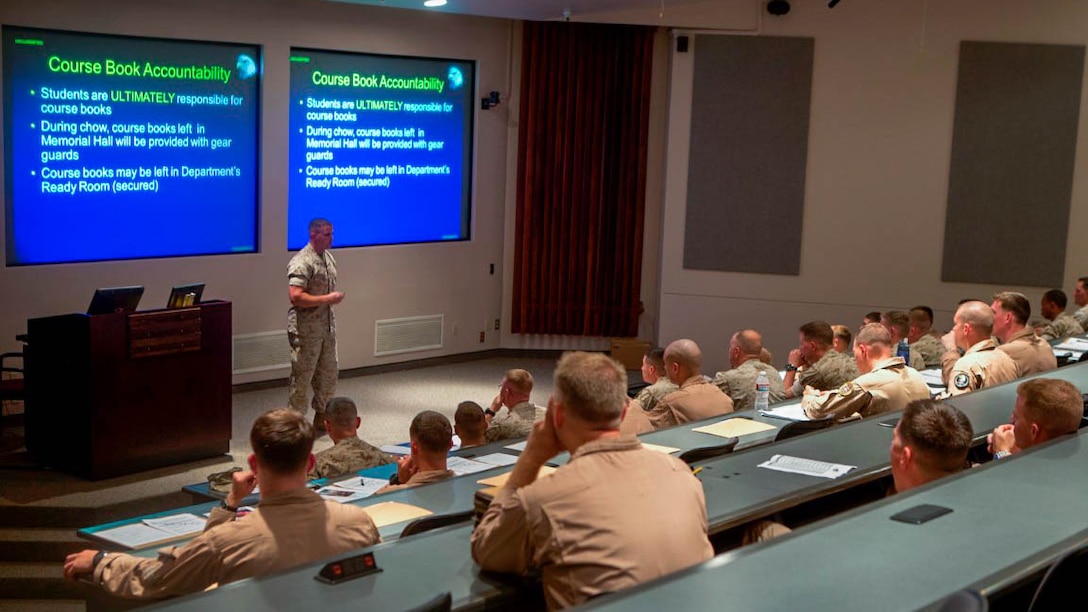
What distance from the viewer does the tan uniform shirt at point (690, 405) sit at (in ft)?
→ 17.6

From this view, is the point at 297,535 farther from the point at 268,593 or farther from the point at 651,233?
the point at 651,233

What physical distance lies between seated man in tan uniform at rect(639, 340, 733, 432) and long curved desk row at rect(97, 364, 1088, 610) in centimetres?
68

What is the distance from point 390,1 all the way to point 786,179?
13.1 feet

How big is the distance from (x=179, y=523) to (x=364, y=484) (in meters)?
0.69

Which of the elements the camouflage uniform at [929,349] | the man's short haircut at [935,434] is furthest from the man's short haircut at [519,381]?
the camouflage uniform at [929,349]

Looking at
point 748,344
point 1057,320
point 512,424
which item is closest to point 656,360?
point 748,344

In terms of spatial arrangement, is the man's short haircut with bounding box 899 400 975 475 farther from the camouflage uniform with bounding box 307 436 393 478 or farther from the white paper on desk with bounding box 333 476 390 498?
the camouflage uniform with bounding box 307 436 393 478

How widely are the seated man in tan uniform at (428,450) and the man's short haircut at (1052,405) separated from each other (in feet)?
6.13

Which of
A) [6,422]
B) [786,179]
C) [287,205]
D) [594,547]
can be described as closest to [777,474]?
[594,547]

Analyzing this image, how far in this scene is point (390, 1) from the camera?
8.63 m

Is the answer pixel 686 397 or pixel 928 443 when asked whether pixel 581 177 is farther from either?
pixel 928 443

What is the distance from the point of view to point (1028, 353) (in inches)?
250

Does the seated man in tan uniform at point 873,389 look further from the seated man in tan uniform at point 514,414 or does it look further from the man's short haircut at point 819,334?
the seated man in tan uniform at point 514,414

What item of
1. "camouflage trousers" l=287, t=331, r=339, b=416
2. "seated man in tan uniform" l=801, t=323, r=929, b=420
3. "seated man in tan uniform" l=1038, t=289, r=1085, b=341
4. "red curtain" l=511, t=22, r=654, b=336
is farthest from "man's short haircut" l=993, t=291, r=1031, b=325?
"red curtain" l=511, t=22, r=654, b=336
